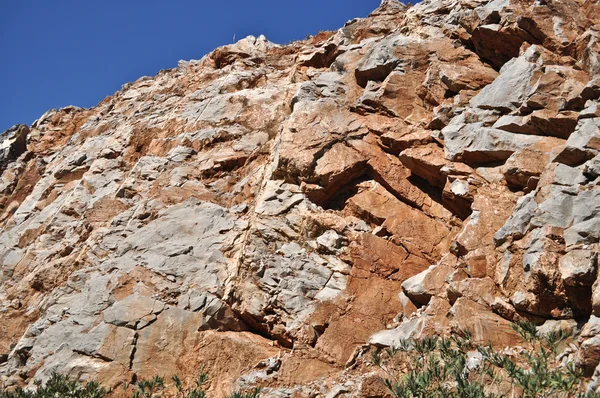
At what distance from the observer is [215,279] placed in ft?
57.7

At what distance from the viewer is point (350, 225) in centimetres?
1734

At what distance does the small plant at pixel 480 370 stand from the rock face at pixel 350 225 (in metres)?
0.56

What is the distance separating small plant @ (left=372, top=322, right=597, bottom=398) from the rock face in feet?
1.83

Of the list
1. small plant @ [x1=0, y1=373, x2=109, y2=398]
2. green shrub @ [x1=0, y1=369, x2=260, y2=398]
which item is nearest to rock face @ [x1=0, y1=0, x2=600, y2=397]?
green shrub @ [x1=0, y1=369, x2=260, y2=398]

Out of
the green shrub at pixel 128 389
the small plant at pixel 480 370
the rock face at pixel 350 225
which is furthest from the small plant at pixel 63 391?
the small plant at pixel 480 370

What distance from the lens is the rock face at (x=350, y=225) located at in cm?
1355

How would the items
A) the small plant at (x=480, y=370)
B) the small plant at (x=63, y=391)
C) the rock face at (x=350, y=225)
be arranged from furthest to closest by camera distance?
the small plant at (x=63, y=391) → the rock face at (x=350, y=225) → the small plant at (x=480, y=370)

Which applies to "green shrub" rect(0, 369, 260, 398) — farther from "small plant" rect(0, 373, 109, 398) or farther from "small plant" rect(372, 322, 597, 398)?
"small plant" rect(372, 322, 597, 398)

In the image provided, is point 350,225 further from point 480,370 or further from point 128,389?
point 128,389

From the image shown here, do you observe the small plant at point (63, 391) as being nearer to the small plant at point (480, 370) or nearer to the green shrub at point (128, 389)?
the green shrub at point (128, 389)

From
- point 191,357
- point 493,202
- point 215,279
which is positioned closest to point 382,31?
point 493,202

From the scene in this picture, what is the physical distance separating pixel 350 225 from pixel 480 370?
22.0 ft

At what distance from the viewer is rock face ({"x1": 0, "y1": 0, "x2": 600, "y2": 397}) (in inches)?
533

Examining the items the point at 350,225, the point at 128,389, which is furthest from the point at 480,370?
the point at 128,389
